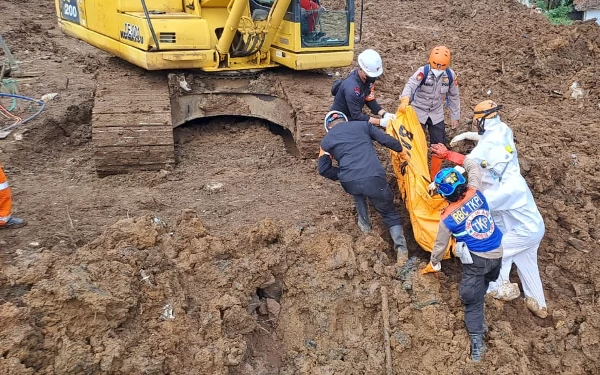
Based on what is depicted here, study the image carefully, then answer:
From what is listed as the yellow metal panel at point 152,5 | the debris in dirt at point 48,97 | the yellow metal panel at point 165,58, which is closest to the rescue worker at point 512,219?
the yellow metal panel at point 165,58

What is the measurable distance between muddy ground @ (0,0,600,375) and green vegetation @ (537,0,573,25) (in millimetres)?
12368

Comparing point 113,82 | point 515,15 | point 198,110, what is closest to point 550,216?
point 198,110

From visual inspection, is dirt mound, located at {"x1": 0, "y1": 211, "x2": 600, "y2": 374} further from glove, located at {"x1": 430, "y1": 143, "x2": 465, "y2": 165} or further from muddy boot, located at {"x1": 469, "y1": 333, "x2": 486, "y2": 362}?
glove, located at {"x1": 430, "y1": 143, "x2": 465, "y2": 165}

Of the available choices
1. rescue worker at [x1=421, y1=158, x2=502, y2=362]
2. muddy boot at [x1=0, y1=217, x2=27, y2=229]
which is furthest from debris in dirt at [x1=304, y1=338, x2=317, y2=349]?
muddy boot at [x1=0, y1=217, x2=27, y2=229]

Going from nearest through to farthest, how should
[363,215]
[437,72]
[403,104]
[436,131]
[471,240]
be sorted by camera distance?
[471,240] < [363,215] < [403,104] < [437,72] < [436,131]

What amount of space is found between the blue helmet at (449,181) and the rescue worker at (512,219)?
27.9 inches

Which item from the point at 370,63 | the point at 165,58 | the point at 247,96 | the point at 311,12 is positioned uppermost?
the point at 311,12

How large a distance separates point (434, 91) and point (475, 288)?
8.67 feet

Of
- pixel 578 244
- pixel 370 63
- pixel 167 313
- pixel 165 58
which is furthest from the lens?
pixel 165 58

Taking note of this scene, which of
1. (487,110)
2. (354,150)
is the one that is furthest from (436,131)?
(354,150)

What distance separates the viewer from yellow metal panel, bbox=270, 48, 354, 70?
7438mm

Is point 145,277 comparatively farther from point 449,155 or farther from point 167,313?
point 449,155

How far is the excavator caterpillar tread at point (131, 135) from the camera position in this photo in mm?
6332

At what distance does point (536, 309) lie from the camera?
15.8ft
